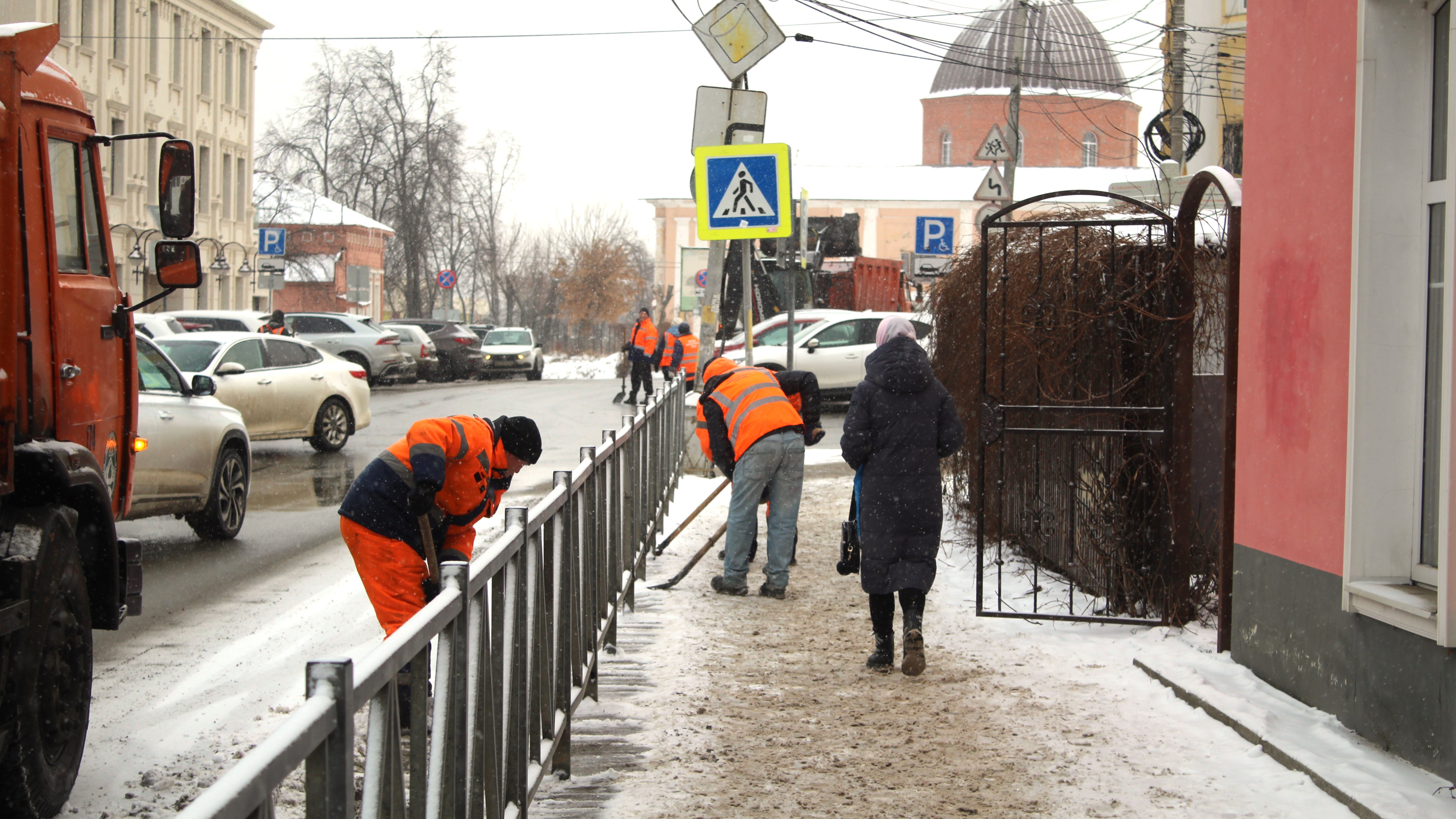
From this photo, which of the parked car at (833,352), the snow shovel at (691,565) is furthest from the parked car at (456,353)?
the snow shovel at (691,565)

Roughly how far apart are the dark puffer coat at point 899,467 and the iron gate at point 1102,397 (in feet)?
2.35

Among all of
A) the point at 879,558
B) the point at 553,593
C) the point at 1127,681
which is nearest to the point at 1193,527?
the point at 1127,681

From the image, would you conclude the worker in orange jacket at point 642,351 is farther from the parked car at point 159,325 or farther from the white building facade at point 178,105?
the white building facade at point 178,105

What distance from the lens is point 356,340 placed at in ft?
89.7

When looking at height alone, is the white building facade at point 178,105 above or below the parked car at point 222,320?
above

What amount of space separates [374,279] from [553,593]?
62.2 meters

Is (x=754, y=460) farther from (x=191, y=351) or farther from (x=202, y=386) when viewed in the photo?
(x=191, y=351)

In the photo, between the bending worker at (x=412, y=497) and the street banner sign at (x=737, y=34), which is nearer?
the bending worker at (x=412, y=497)

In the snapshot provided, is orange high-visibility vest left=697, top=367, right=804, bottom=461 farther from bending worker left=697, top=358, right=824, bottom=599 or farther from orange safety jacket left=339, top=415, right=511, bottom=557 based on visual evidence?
orange safety jacket left=339, top=415, right=511, bottom=557

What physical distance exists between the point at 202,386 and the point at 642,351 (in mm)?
13448

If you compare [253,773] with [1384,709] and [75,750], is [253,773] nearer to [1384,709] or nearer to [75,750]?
[75,750]

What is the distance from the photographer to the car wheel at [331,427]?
15281 millimetres

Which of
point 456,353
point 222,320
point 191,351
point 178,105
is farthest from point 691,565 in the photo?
Result: point 178,105

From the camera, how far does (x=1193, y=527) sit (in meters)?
6.96
